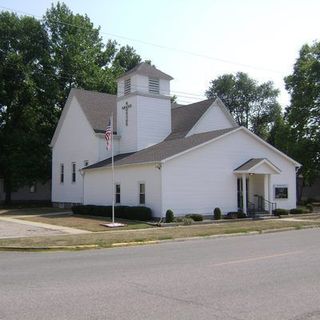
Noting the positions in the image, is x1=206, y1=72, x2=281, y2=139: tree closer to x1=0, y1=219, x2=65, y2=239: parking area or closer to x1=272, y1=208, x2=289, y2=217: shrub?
x1=272, y1=208, x2=289, y2=217: shrub

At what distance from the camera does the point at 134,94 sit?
119 ft

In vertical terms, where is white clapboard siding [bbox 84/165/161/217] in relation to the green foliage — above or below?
above

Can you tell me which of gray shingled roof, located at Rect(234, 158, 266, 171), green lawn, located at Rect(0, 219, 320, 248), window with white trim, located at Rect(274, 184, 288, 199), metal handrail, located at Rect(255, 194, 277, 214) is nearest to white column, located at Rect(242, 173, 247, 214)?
gray shingled roof, located at Rect(234, 158, 266, 171)

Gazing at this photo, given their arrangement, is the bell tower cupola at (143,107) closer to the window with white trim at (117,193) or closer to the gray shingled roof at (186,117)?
the gray shingled roof at (186,117)

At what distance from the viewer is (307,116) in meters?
49.7

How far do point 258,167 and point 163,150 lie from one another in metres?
6.06

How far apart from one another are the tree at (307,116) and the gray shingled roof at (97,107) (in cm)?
1871

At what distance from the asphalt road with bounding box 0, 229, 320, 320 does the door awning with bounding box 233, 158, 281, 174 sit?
1575 cm

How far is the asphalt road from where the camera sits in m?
7.52

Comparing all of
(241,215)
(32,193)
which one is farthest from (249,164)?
(32,193)

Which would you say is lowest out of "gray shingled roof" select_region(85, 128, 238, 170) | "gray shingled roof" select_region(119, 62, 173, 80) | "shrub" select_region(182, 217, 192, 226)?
"shrub" select_region(182, 217, 192, 226)

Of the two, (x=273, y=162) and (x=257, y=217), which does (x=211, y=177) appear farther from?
(x=273, y=162)

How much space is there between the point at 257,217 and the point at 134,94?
12565mm

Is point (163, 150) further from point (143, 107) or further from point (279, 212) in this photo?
point (279, 212)
